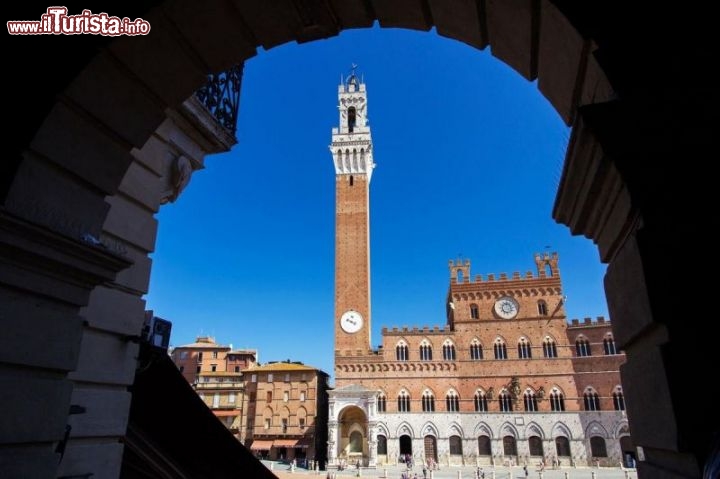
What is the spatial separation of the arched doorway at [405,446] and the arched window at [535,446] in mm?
9135

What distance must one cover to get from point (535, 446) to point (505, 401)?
3.75 metres

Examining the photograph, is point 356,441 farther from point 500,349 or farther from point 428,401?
point 500,349

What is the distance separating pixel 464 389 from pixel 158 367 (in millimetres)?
36885

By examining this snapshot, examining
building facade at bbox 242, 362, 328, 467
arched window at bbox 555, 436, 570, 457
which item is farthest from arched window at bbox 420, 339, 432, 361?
arched window at bbox 555, 436, 570, 457

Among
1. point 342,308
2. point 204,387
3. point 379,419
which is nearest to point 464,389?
point 379,419

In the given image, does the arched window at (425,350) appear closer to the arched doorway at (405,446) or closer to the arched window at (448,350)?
the arched window at (448,350)

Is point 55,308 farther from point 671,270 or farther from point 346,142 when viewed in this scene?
point 346,142

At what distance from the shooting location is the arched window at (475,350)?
3897 cm

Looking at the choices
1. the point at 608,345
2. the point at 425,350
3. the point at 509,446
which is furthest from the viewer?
the point at 425,350

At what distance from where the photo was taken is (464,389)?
38.0 m

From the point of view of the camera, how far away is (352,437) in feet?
126

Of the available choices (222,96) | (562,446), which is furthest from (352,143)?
(222,96)

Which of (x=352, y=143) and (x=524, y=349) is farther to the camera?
(x=352, y=143)

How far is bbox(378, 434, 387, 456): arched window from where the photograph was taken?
121ft
